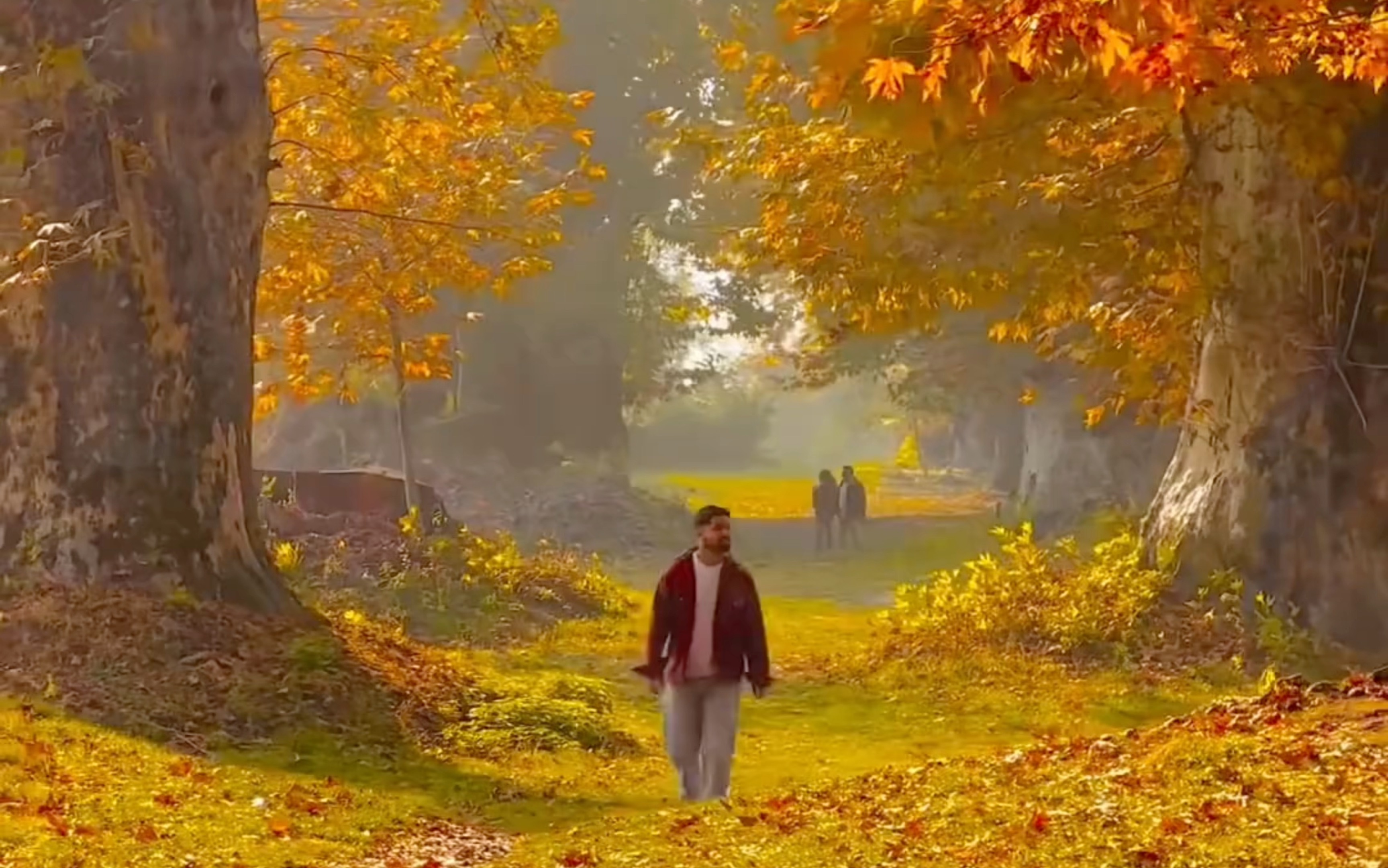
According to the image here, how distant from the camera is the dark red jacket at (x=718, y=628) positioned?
8172 millimetres

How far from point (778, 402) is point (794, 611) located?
125m

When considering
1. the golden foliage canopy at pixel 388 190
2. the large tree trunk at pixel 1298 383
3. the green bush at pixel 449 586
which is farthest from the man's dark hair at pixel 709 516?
the green bush at pixel 449 586

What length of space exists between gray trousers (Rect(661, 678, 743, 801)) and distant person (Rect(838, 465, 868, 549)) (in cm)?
2428

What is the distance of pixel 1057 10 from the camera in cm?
532

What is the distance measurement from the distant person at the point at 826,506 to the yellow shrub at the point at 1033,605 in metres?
15.1

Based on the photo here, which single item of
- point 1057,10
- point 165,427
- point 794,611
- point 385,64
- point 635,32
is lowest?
point 794,611

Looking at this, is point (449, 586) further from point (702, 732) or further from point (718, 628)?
point (718, 628)

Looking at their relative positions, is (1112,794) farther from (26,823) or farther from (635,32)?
(635,32)

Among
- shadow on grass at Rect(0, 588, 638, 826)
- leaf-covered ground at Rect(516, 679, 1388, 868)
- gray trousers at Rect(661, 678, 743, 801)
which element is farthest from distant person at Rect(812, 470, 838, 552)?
leaf-covered ground at Rect(516, 679, 1388, 868)

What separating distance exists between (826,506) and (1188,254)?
17291mm

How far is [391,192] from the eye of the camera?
21797 millimetres

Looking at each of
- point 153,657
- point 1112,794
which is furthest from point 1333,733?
point 153,657

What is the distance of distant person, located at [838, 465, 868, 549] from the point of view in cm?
3288

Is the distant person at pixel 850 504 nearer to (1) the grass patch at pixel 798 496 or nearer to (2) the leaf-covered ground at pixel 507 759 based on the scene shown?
(1) the grass patch at pixel 798 496
